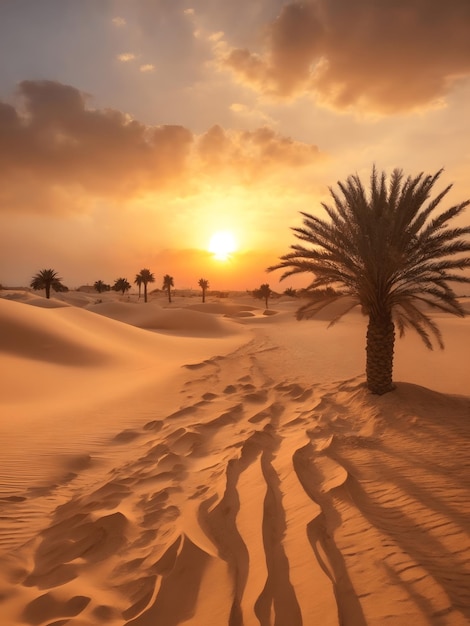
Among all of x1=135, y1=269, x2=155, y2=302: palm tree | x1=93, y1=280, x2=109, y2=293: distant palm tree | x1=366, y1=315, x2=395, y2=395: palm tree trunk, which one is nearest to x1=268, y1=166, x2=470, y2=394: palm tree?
x1=366, y1=315, x2=395, y2=395: palm tree trunk

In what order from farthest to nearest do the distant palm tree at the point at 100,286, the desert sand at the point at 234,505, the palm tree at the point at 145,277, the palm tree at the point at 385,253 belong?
the distant palm tree at the point at 100,286
the palm tree at the point at 145,277
the palm tree at the point at 385,253
the desert sand at the point at 234,505

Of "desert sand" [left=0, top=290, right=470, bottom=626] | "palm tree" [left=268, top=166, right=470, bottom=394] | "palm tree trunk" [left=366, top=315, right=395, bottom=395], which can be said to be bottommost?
"desert sand" [left=0, top=290, right=470, bottom=626]

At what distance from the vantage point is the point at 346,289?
8359 millimetres

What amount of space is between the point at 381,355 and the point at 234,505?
5.18 meters

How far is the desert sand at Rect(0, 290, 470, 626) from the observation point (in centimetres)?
261

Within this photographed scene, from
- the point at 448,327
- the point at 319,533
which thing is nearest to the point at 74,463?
the point at 319,533

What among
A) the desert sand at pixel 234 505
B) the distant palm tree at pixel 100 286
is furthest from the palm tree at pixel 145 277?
the desert sand at pixel 234 505

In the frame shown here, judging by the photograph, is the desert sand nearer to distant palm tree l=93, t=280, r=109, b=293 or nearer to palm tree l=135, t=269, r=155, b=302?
palm tree l=135, t=269, r=155, b=302

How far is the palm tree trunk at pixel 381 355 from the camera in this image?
7633 millimetres

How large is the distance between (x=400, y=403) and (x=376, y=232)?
3.56m

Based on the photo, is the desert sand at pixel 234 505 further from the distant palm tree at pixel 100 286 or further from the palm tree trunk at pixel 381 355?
the distant palm tree at pixel 100 286

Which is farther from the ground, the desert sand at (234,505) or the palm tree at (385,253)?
the palm tree at (385,253)

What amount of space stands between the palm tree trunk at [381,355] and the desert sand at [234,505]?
28cm

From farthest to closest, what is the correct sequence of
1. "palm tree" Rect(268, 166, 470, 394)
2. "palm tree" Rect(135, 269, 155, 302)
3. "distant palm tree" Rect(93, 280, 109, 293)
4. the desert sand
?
"distant palm tree" Rect(93, 280, 109, 293) < "palm tree" Rect(135, 269, 155, 302) < "palm tree" Rect(268, 166, 470, 394) < the desert sand
